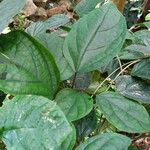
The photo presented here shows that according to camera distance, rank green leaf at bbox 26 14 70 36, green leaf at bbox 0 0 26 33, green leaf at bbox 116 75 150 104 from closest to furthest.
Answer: green leaf at bbox 0 0 26 33, green leaf at bbox 116 75 150 104, green leaf at bbox 26 14 70 36

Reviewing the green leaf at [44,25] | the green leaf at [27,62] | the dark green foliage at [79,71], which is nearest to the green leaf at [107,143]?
the dark green foliage at [79,71]

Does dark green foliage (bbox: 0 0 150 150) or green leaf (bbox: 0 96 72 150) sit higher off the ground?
green leaf (bbox: 0 96 72 150)

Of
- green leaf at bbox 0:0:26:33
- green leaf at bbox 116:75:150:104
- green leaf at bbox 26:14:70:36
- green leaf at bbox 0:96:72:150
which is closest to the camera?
green leaf at bbox 0:96:72:150

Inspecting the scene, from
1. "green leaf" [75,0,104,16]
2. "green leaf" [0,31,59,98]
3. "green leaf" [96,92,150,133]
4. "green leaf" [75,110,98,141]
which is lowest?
"green leaf" [75,110,98,141]

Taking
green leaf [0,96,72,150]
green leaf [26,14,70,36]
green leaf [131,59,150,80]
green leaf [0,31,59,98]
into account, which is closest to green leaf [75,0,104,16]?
green leaf [26,14,70,36]

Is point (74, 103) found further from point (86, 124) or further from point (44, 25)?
point (44, 25)

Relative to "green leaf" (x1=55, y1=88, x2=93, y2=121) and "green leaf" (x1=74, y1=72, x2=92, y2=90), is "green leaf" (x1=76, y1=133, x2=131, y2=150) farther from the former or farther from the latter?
"green leaf" (x1=74, y1=72, x2=92, y2=90)

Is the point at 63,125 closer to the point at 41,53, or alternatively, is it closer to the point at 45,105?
the point at 45,105
